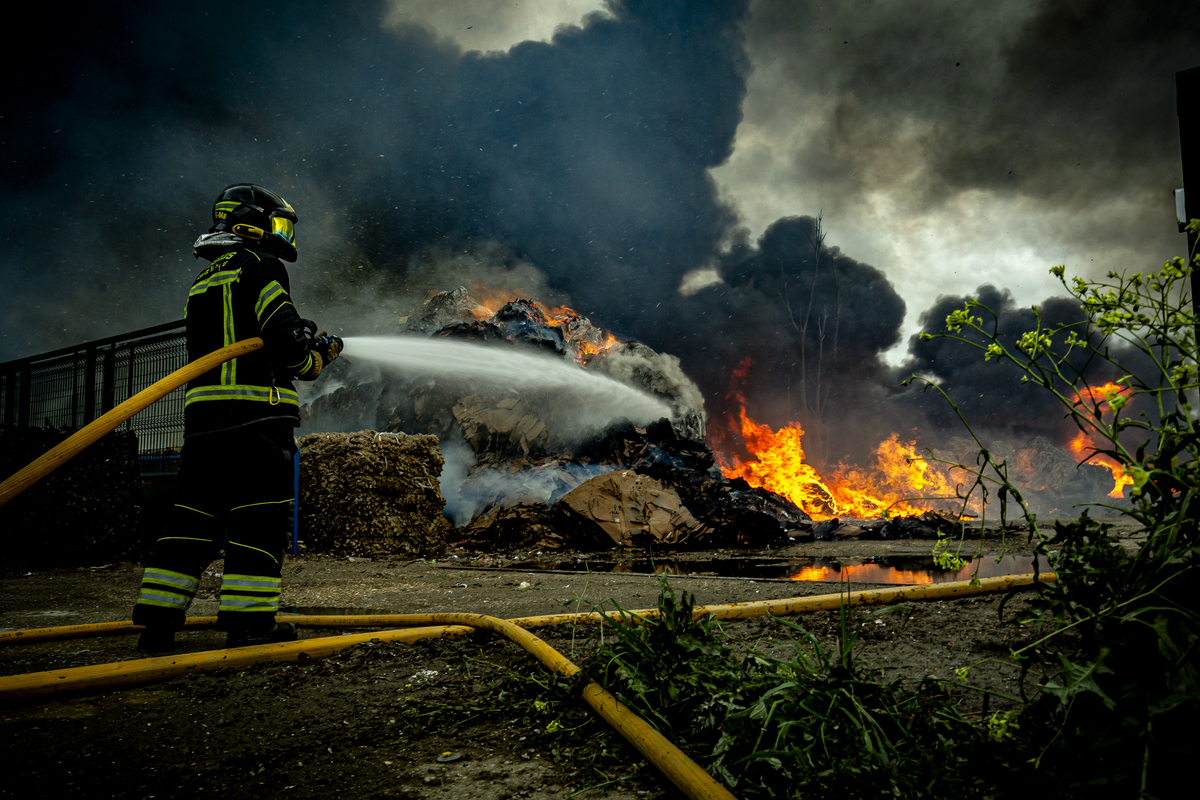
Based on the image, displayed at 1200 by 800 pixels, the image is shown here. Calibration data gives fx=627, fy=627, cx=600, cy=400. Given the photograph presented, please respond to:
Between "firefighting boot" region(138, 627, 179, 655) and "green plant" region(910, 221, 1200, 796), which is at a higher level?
"green plant" region(910, 221, 1200, 796)

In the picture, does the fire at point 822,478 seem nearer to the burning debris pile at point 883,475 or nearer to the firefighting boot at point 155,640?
the burning debris pile at point 883,475

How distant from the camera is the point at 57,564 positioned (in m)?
6.51

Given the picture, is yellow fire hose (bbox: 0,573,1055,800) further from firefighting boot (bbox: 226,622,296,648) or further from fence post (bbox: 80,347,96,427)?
fence post (bbox: 80,347,96,427)

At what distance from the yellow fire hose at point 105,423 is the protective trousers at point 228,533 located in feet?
1.03

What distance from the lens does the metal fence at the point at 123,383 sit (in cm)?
757

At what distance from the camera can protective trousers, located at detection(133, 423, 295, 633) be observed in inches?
104

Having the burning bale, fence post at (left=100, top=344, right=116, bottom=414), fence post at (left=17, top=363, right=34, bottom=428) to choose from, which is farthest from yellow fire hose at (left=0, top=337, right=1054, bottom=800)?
fence post at (left=17, top=363, right=34, bottom=428)

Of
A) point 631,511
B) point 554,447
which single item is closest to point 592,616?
point 631,511

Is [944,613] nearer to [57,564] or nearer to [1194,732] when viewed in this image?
[1194,732]

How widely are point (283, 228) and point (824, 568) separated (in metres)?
5.23

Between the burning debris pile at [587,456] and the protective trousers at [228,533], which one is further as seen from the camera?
the burning debris pile at [587,456]

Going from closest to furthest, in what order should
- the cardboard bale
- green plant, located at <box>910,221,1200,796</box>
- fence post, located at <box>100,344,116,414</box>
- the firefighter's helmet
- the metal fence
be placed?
green plant, located at <box>910,221,1200,796</box> < the firefighter's helmet < the metal fence < fence post, located at <box>100,344,116,414</box> < the cardboard bale

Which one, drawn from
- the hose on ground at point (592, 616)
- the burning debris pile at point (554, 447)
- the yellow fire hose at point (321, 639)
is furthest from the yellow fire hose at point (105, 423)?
the burning debris pile at point (554, 447)

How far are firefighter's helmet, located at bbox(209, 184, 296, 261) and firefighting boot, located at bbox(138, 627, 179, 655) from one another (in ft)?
6.01
